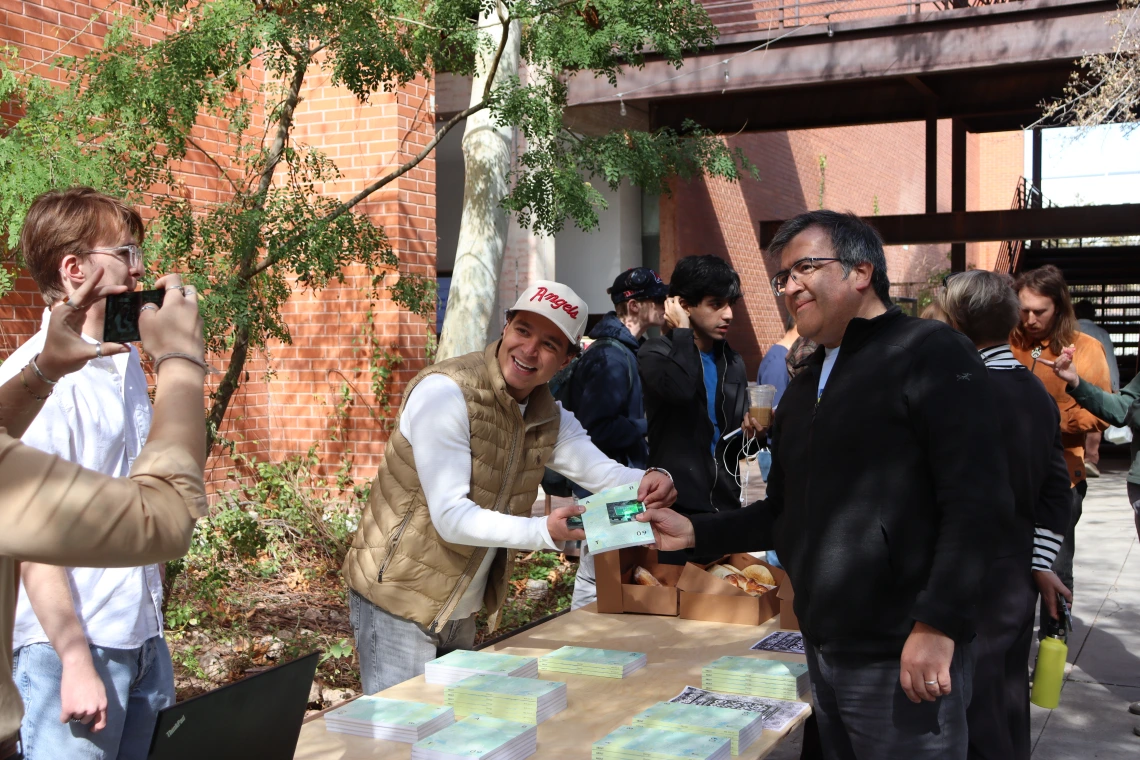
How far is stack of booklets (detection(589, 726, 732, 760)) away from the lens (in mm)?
2381

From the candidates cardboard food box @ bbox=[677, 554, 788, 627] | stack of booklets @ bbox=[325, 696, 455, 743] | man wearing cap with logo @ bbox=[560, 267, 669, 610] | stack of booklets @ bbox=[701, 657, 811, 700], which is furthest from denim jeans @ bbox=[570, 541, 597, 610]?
stack of booklets @ bbox=[325, 696, 455, 743]

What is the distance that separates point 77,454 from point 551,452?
151 cm

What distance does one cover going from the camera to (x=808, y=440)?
2678mm

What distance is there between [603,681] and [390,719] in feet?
2.40

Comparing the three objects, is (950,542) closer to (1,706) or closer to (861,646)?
(861,646)

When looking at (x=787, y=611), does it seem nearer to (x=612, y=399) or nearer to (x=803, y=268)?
(x=803, y=268)

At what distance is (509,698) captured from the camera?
2713mm

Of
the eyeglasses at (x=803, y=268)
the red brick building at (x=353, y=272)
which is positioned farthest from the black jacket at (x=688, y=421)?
the red brick building at (x=353, y=272)

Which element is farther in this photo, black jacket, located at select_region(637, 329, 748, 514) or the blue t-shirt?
the blue t-shirt

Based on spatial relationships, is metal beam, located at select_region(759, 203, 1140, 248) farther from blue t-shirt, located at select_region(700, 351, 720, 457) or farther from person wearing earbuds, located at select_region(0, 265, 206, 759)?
person wearing earbuds, located at select_region(0, 265, 206, 759)

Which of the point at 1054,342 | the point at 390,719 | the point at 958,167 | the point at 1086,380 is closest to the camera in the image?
the point at 390,719

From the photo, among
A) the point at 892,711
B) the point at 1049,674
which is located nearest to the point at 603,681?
the point at 892,711

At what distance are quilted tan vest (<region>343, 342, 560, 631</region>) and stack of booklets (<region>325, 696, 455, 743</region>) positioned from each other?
0.37 metres

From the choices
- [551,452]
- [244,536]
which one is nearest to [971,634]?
[551,452]
